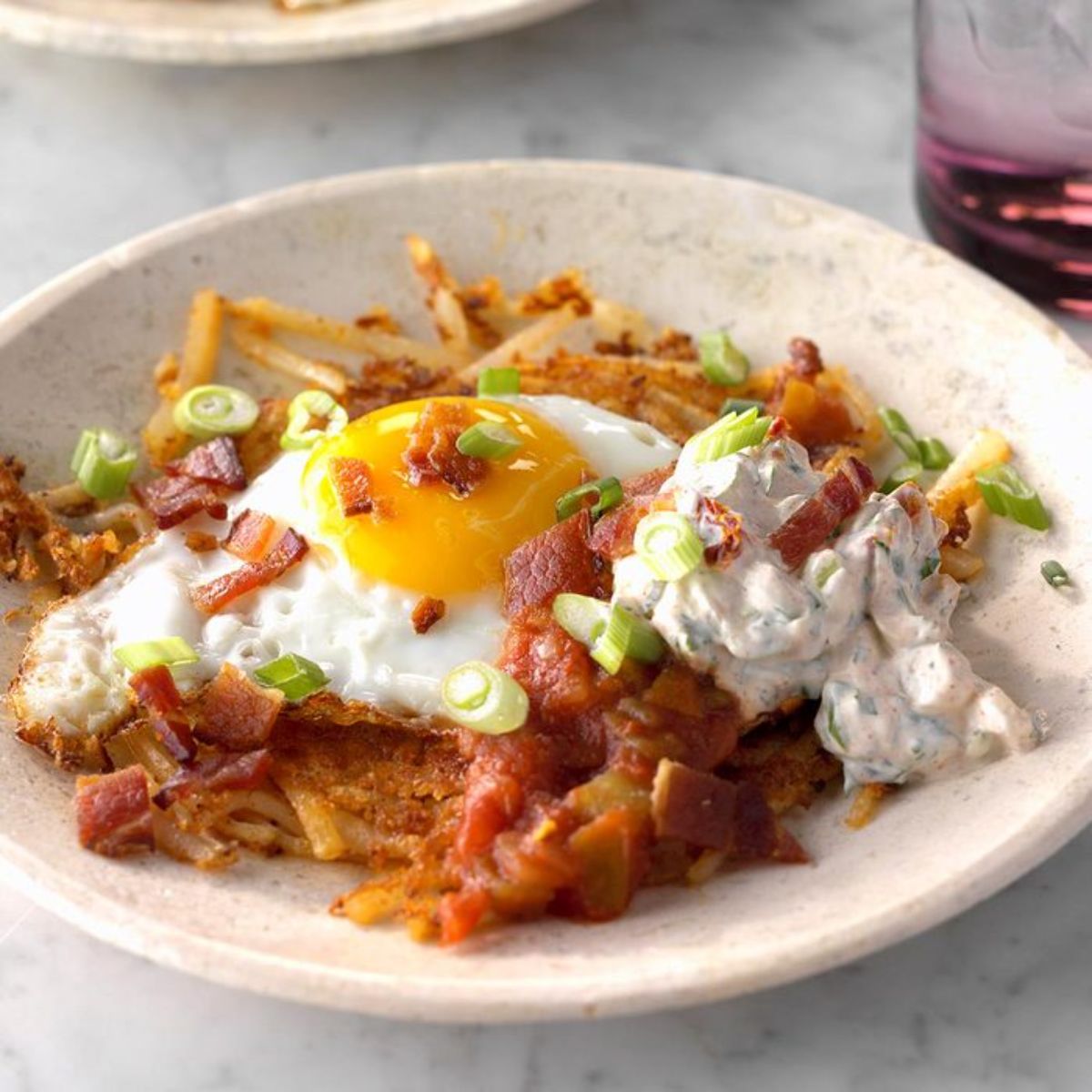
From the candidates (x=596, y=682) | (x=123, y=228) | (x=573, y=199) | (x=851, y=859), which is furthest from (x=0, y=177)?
(x=851, y=859)

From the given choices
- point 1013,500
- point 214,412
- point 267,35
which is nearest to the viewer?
point 1013,500

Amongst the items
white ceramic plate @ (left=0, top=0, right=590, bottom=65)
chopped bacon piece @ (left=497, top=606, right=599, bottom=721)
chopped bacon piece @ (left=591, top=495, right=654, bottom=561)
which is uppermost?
white ceramic plate @ (left=0, top=0, right=590, bottom=65)

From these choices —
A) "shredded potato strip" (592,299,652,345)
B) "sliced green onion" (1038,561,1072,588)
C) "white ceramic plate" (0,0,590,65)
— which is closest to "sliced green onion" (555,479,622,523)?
"sliced green onion" (1038,561,1072,588)

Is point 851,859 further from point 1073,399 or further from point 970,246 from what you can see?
point 970,246

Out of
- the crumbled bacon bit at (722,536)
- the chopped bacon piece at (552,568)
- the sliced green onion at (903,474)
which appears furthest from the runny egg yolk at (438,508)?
the sliced green onion at (903,474)

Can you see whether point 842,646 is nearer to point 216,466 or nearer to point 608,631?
point 608,631

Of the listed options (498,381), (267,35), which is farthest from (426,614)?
(267,35)

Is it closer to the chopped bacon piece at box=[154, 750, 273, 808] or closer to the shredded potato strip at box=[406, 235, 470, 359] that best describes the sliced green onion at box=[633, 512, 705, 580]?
the chopped bacon piece at box=[154, 750, 273, 808]
